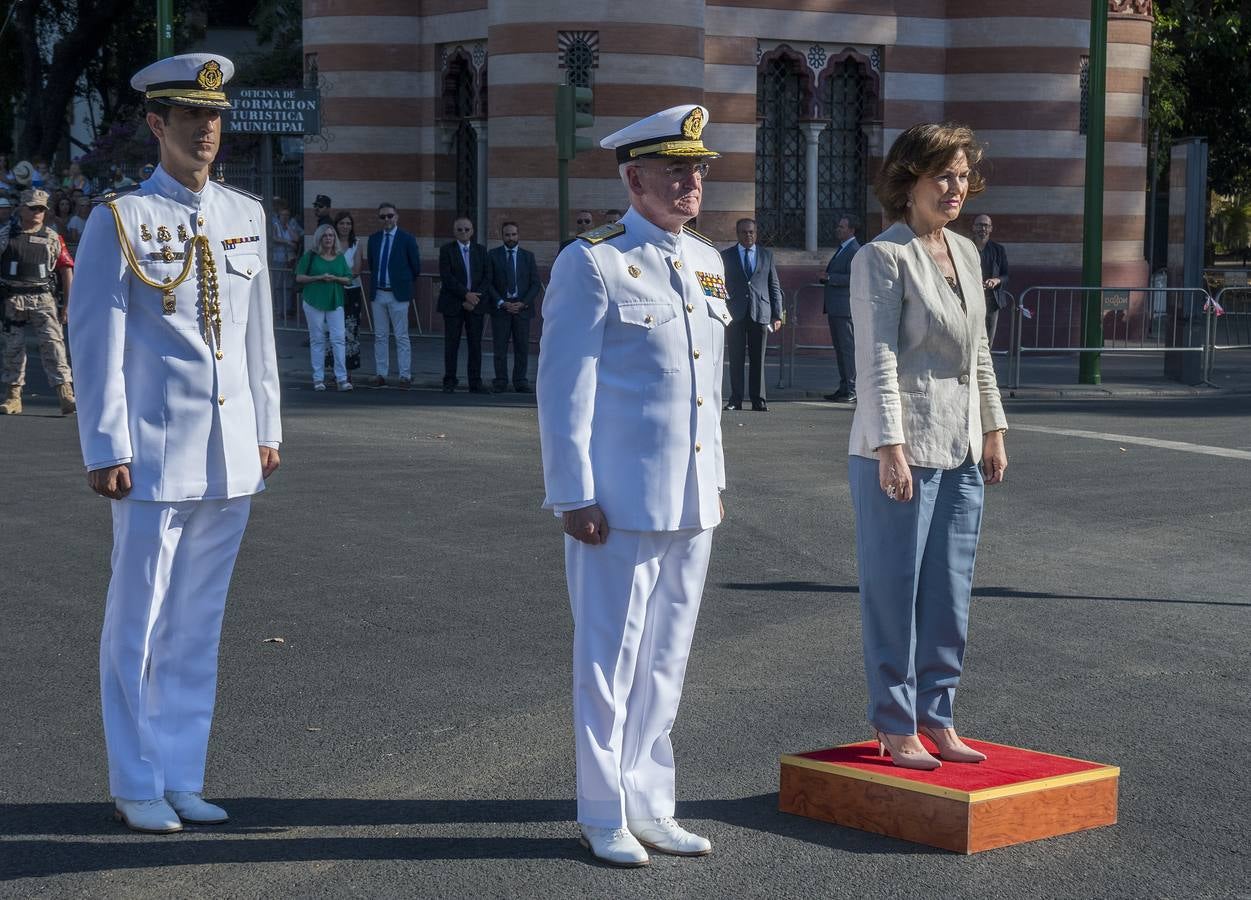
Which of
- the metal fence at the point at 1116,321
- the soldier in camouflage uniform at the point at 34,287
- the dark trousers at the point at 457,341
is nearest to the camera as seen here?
the soldier in camouflage uniform at the point at 34,287

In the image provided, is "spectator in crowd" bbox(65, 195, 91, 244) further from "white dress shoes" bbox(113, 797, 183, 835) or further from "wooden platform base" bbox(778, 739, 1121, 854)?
"wooden platform base" bbox(778, 739, 1121, 854)

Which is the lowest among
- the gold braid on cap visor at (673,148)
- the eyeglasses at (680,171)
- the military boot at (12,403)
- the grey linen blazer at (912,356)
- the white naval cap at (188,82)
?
the military boot at (12,403)

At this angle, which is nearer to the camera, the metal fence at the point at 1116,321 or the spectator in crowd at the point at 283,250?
the metal fence at the point at 1116,321

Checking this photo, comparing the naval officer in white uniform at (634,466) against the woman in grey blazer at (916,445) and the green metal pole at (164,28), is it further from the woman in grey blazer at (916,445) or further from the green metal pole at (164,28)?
the green metal pole at (164,28)

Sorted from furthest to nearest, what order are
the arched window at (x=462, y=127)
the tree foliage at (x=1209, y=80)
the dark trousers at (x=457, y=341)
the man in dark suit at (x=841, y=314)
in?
the tree foliage at (x=1209, y=80), the arched window at (x=462, y=127), the dark trousers at (x=457, y=341), the man in dark suit at (x=841, y=314)

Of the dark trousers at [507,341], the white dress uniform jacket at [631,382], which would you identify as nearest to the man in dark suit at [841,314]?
the dark trousers at [507,341]

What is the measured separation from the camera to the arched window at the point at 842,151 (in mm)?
26375

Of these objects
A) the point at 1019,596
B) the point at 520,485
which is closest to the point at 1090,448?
the point at 520,485

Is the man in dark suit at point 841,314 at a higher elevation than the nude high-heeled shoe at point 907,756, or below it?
higher

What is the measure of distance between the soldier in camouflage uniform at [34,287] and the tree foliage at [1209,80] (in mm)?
20365

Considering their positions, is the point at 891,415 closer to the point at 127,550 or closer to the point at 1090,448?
the point at 127,550

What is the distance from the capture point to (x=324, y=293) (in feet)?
63.9

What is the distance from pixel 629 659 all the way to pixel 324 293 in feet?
48.8

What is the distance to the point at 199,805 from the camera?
534cm
